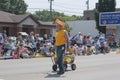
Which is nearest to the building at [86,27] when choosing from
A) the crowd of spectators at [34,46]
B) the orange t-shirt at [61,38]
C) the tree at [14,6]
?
the tree at [14,6]

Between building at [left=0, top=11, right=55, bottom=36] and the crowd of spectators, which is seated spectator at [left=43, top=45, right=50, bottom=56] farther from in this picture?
building at [left=0, top=11, right=55, bottom=36]

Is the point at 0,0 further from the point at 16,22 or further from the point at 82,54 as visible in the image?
the point at 82,54

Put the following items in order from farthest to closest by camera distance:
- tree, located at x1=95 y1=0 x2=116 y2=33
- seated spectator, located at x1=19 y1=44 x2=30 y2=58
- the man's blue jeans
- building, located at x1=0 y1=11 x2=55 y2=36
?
1. tree, located at x1=95 y1=0 x2=116 y2=33
2. building, located at x1=0 y1=11 x2=55 y2=36
3. seated spectator, located at x1=19 y1=44 x2=30 y2=58
4. the man's blue jeans

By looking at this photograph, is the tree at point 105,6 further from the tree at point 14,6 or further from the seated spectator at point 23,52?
the seated spectator at point 23,52

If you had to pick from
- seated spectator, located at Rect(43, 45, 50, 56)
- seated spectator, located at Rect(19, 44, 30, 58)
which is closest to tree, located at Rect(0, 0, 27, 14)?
seated spectator, located at Rect(43, 45, 50, 56)

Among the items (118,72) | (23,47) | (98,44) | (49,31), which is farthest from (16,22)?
(118,72)

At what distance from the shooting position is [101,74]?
49.0 ft

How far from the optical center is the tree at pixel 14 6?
2775 inches

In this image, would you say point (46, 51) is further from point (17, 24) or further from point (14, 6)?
point (14, 6)

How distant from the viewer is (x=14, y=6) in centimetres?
7344

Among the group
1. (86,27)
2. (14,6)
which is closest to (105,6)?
(86,27)

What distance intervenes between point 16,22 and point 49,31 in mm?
8038

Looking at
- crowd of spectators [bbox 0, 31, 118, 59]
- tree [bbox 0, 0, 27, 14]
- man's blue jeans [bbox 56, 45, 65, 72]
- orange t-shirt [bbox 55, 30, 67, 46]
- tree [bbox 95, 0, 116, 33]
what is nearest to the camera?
man's blue jeans [bbox 56, 45, 65, 72]

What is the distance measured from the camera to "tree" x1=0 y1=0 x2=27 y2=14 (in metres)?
70.5
